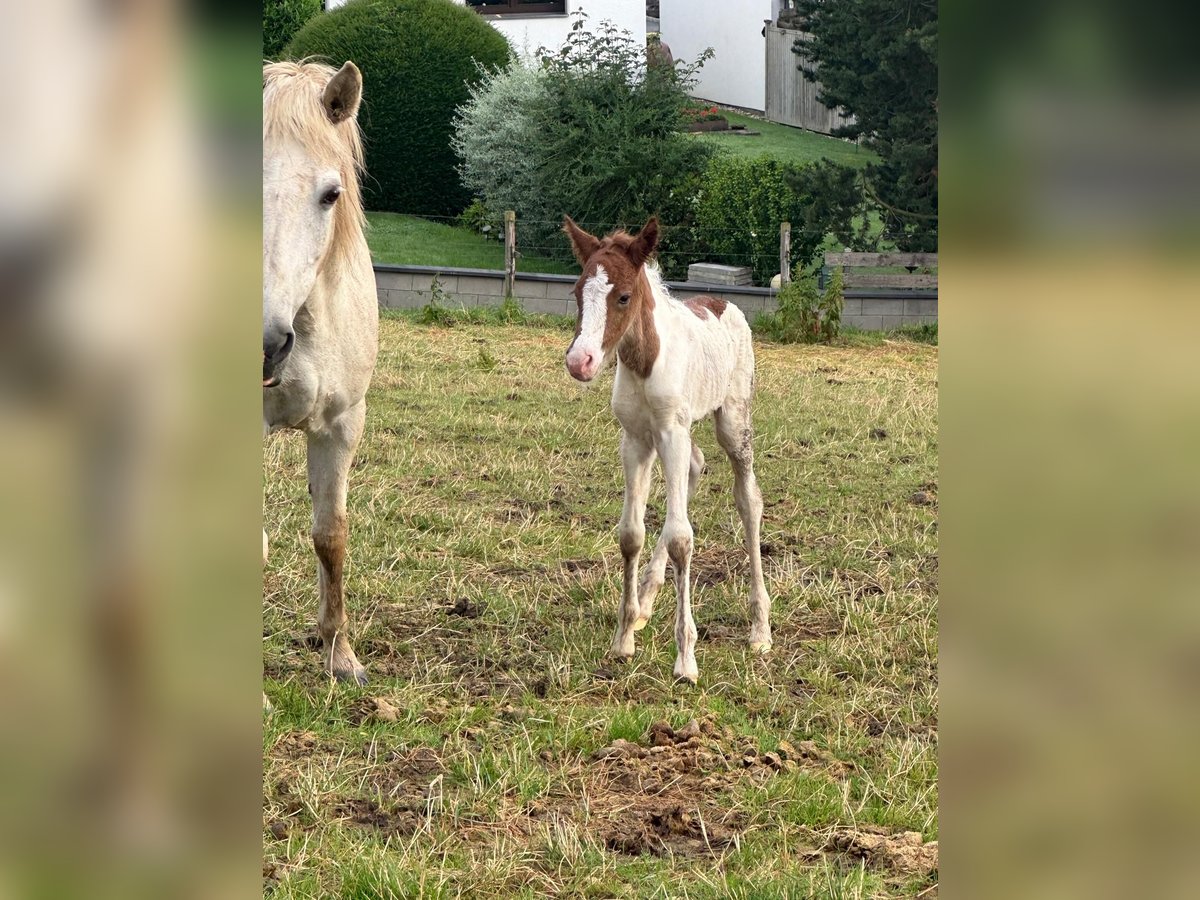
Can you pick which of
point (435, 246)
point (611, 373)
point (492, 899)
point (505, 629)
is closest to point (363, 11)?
point (435, 246)

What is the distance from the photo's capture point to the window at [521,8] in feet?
65.8

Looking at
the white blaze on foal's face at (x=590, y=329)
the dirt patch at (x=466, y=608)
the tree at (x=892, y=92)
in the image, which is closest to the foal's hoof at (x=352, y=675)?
the dirt patch at (x=466, y=608)

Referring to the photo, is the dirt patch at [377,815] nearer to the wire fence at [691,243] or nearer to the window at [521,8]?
the wire fence at [691,243]

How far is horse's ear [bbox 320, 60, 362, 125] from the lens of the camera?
9.75 feet

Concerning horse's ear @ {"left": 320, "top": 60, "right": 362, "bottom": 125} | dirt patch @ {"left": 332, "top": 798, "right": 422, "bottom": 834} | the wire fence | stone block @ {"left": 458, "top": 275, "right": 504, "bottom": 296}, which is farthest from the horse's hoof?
stone block @ {"left": 458, "top": 275, "right": 504, "bottom": 296}

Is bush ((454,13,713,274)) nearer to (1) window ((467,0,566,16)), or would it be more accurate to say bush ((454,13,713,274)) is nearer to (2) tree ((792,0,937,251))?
(2) tree ((792,0,937,251))

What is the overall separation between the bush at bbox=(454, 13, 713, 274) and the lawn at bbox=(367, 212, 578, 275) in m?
0.44

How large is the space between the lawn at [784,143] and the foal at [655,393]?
516 inches

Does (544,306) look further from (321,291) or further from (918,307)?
(321,291)

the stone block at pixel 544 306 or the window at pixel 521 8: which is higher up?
the window at pixel 521 8
